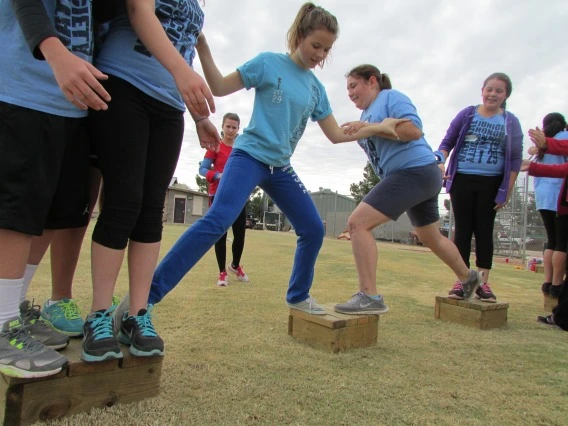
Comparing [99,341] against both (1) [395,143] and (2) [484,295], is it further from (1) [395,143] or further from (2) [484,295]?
(2) [484,295]

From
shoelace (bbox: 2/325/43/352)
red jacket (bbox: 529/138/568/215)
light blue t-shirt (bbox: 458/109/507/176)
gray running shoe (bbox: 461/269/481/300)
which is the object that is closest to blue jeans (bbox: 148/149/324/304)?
shoelace (bbox: 2/325/43/352)

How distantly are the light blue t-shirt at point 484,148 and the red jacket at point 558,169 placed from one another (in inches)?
15.4

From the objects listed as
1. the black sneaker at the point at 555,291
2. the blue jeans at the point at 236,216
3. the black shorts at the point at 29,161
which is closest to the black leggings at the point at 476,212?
the black sneaker at the point at 555,291

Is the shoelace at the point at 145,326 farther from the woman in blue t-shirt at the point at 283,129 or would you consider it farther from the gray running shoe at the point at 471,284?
the gray running shoe at the point at 471,284

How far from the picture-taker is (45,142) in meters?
1.42

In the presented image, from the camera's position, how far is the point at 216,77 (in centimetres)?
252

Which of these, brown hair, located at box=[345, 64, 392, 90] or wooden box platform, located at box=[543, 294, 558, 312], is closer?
brown hair, located at box=[345, 64, 392, 90]

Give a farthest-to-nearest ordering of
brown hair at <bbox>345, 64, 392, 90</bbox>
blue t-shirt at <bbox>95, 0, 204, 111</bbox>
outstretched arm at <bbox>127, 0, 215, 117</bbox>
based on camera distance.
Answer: brown hair at <bbox>345, 64, 392, 90</bbox> < blue t-shirt at <bbox>95, 0, 204, 111</bbox> < outstretched arm at <bbox>127, 0, 215, 117</bbox>

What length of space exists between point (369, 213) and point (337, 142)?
0.59m

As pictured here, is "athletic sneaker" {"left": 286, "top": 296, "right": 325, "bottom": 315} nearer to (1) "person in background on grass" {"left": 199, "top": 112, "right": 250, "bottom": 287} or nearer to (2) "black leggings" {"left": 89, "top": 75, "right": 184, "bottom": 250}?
(2) "black leggings" {"left": 89, "top": 75, "right": 184, "bottom": 250}

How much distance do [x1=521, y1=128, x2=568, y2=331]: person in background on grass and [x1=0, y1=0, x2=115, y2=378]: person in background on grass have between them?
11.0 feet

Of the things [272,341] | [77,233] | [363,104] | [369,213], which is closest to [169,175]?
[77,233]

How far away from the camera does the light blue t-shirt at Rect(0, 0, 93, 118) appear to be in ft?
4.64

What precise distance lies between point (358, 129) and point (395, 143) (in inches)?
12.1
